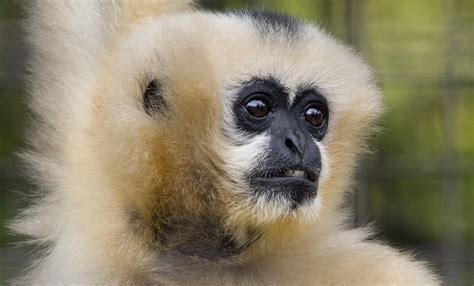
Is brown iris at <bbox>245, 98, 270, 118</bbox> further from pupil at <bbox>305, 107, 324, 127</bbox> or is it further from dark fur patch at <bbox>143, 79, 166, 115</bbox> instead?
dark fur patch at <bbox>143, 79, 166, 115</bbox>

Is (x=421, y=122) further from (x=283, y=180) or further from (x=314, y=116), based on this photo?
(x=283, y=180)

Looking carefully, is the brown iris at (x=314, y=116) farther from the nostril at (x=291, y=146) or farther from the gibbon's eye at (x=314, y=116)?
the nostril at (x=291, y=146)

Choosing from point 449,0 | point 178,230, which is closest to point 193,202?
point 178,230

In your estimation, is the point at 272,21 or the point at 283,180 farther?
the point at 272,21

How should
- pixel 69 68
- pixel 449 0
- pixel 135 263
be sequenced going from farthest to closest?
pixel 449 0 < pixel 69 68 < pixel 135 263

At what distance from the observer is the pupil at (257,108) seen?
3.18m

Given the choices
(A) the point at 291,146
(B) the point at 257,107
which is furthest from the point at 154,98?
(A) the point at 291,146

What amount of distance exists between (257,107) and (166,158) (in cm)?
35

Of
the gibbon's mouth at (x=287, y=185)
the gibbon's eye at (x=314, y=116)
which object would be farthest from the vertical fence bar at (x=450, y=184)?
the gibbon's mouth at (x=287, y=185)

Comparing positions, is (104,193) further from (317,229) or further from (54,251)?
(317,229)

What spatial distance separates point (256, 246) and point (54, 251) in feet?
2.15

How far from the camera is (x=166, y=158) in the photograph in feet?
10.1

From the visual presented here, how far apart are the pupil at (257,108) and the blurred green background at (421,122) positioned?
2623 mm

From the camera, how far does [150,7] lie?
11.4 ft
